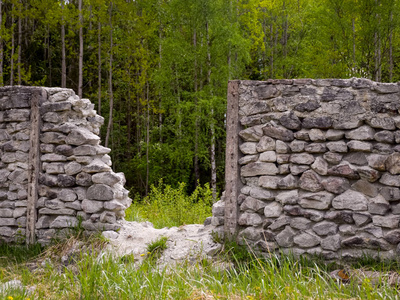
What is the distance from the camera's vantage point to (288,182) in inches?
190

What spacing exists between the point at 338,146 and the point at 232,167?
1.28 metres

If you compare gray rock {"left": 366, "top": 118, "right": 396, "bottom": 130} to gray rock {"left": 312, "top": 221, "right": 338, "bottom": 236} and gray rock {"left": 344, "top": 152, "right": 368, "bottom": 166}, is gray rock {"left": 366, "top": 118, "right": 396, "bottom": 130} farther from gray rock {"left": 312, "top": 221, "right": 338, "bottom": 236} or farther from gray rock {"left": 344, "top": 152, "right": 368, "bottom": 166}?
gray rock {"left": 312, "top": 221, "right": 338, "bottom": 236}

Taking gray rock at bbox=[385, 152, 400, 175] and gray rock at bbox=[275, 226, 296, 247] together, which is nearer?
gray rock at bbox=[385, 152, 400, 175]

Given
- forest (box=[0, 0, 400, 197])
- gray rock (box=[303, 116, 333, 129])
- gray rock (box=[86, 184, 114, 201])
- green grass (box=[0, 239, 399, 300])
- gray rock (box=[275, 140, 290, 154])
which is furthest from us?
forest (box=[0, 0, 400, 197])

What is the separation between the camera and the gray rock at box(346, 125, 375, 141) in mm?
4547

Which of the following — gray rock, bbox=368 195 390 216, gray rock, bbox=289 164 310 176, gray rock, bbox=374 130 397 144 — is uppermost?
gray rock, bbox=374 130 397 144

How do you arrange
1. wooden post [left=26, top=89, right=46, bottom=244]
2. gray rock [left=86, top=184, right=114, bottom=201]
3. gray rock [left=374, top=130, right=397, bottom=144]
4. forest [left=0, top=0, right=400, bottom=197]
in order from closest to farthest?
1. gray rock [left=374, top=130, right=397, bottom=144]
2. gray rock [left=86, top=184, right=114, bottom=201]
3. wooden post [left=26, top=89, right=46, bottom=244]
4. forest [left=0, top=0, right=400, bottom=197]

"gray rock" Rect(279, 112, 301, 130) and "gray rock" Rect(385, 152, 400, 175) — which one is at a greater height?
"gray rock" Rect(279, 112, 301, 130)

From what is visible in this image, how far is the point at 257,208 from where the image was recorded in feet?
16.2

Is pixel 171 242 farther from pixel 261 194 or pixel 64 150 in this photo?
pixel 64 150

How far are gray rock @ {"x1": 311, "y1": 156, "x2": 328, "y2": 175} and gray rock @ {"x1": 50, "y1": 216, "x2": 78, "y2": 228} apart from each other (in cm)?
327

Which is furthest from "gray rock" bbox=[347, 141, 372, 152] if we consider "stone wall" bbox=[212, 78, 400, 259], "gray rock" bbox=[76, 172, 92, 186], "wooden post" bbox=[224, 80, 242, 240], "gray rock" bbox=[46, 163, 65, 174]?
"gray rock" bbox=[46, 163, 65, 174]

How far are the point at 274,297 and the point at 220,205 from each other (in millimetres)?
2060

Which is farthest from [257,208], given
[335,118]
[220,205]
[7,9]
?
[7,9]
